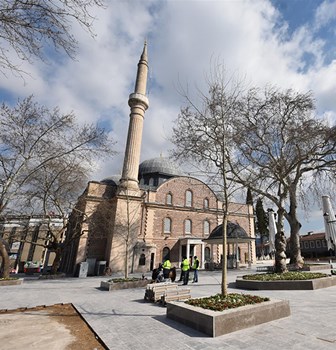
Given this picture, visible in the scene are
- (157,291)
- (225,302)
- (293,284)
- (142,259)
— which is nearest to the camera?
(225,302)

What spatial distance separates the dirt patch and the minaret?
17629mm

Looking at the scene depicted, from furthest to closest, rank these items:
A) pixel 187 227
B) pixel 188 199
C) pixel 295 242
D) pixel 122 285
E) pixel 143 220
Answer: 1. pixel 188 199
2. pixel 187 227
3. pixel 143 220
4. pixel 295 242
5. pixel 122 285

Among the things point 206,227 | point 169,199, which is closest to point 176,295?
point 169,199

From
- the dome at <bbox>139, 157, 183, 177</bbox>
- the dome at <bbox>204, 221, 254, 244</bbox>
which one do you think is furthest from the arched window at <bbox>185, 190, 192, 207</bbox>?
the dome at <bbox>204, 221, 254, 244</bbox>

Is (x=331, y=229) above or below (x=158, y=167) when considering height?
below

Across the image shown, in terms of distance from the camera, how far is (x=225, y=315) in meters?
5.14

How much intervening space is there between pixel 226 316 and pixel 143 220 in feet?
81.0

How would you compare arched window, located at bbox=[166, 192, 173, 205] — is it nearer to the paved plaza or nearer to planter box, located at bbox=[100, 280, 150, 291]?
planter box, located at bbox=[100, 280, 150, 291]

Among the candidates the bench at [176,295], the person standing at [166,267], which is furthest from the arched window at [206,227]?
the bench at [176,295]

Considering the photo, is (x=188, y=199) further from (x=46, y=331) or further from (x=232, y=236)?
(x=46, y=331)

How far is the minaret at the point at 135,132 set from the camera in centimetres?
2633

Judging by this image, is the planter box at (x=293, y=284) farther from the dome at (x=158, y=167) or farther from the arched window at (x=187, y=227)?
the dome at (x=158, y=167)

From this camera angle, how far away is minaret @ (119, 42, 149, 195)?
26.3 m

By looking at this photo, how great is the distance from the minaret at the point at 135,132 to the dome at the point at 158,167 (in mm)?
10054
